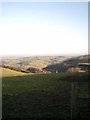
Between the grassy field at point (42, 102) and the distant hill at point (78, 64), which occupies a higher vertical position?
the distant hill at point (78, 64)

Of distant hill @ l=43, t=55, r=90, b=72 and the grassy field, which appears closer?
the grassy field

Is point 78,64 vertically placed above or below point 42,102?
above

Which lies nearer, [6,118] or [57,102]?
[6,118]

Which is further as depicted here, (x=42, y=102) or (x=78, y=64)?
(x=78, y=64)

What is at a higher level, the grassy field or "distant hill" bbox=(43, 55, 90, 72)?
"distant hill" bbox=(43, 55, 90, 72)

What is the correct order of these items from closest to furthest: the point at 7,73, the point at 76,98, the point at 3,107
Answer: the point at 76,98, the point at 3,107, the point at 7,73

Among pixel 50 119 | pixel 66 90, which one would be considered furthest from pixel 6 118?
pixel 66 90

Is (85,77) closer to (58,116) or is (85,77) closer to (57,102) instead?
(57,102)

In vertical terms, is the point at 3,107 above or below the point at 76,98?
below

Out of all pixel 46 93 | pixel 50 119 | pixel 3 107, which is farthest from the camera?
pixel 46 93

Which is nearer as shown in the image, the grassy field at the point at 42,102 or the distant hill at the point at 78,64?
the grassy field at the point at 42,102
